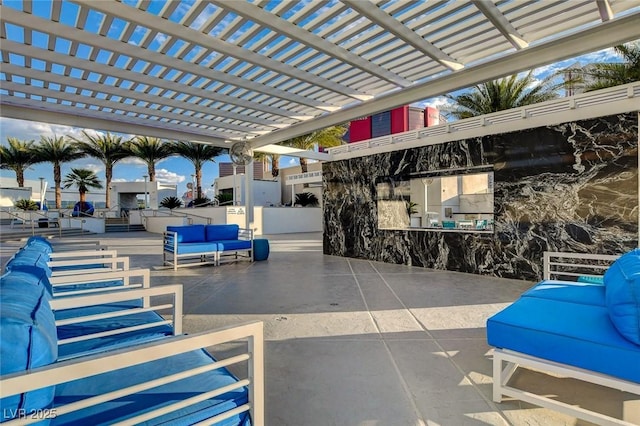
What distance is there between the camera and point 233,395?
1473mm

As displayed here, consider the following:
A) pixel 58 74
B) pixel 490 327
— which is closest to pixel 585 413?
pixel 490 327

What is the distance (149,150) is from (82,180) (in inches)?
216

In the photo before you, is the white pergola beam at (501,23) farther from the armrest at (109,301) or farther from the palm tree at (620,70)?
the palm tree at (620,70)

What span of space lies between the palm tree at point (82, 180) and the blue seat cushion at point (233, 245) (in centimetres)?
1904

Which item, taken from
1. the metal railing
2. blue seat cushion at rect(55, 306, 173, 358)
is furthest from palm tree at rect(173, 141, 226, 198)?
blue seat cushion at rect(55, 306, 173, 358)

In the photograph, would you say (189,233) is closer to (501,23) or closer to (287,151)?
(287,151)

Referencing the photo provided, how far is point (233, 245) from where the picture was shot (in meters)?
7.51

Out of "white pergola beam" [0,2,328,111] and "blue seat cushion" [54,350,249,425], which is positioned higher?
"white pergola beam" [0,2,328,111]

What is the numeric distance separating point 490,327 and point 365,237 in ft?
19.6

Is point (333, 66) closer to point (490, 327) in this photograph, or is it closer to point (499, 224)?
point (490, 327)

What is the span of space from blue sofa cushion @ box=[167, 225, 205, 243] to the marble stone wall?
415cm

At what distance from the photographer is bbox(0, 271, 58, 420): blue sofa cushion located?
1020mm

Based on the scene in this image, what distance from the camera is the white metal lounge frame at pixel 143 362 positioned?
101 cm

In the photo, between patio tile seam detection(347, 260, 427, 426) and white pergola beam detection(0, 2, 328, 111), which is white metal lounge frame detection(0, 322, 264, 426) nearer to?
patio tile seam detection(347, 260, 427, 426)
